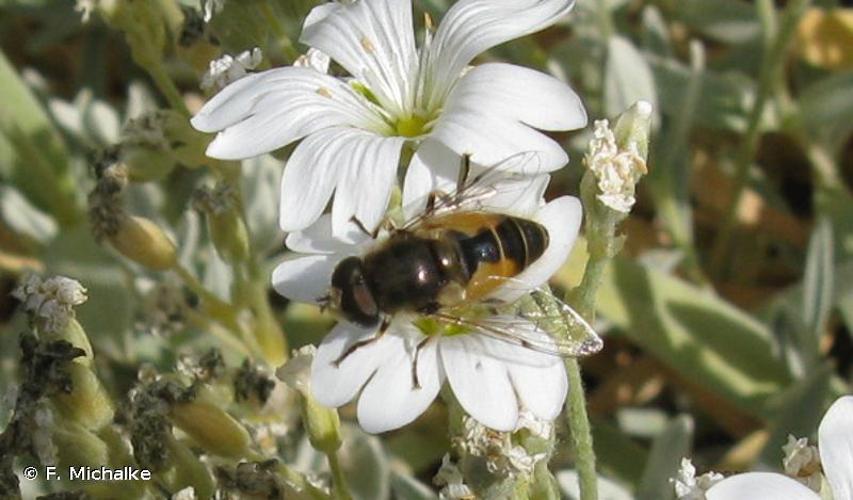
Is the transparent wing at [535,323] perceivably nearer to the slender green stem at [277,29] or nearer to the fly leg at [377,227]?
the fly leg at [377,227]

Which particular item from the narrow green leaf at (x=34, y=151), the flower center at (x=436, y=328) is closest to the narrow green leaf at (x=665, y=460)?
the flower center at (x=436, y=328)

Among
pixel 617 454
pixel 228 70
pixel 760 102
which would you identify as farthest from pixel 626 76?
pixel 228 70

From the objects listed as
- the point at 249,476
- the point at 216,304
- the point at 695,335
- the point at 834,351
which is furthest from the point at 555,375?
the point at 834,351

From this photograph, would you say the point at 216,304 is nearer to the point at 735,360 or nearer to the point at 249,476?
the point at 249,476

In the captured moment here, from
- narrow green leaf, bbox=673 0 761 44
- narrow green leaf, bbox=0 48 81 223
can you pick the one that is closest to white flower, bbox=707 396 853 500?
narrow green leaf, bbox=673 0 761 44

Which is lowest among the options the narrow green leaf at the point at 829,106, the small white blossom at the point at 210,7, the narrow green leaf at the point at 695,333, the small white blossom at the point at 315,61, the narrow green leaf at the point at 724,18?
the narrow green leaf at the point at 695,333

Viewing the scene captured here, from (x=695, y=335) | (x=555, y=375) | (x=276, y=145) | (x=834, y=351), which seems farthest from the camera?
(x=834, y=351)
